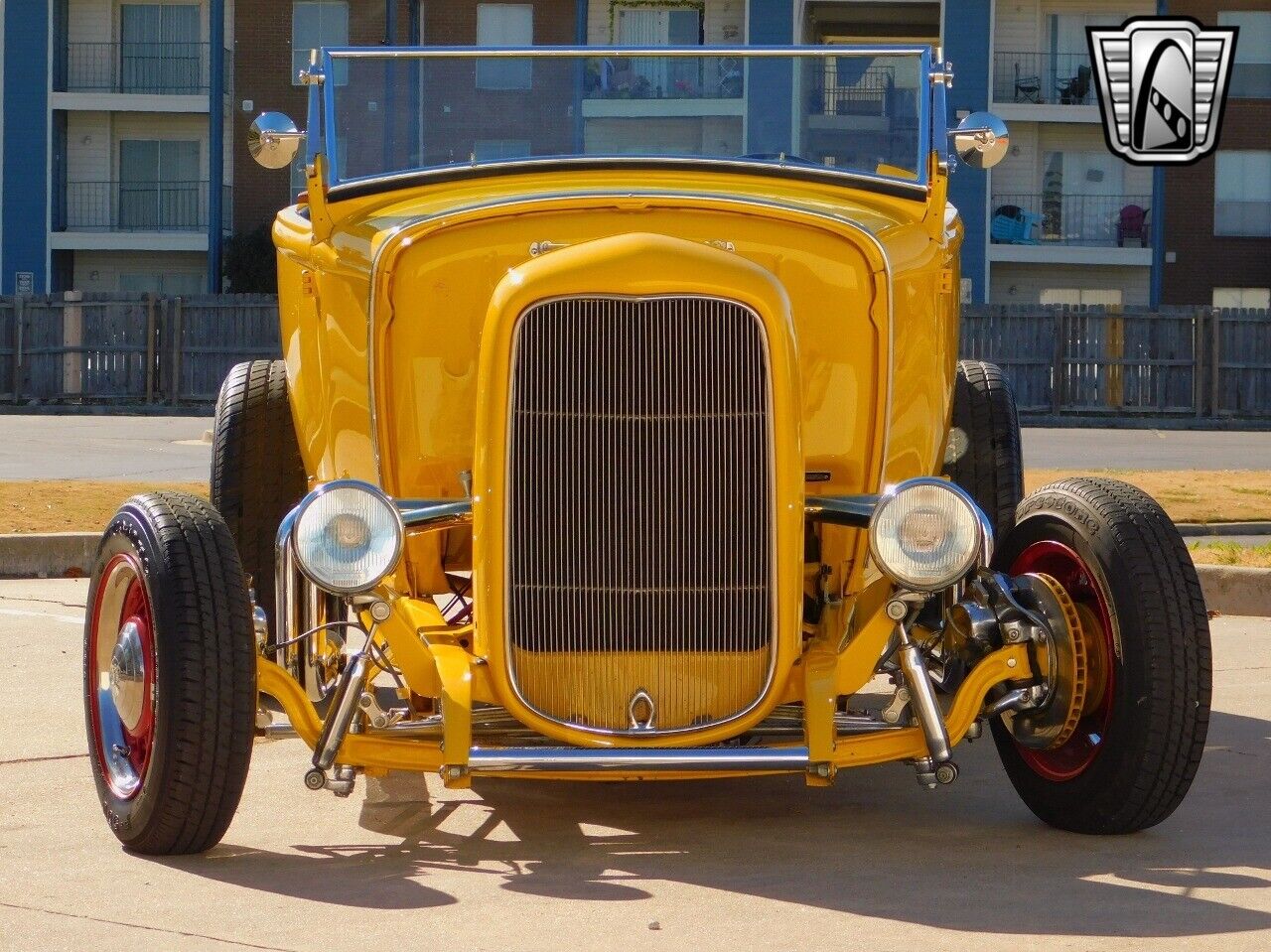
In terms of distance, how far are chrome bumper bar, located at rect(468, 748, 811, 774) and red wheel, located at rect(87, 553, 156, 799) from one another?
0.85 meters

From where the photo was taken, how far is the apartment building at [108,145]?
1516 inches

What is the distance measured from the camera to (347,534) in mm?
4598

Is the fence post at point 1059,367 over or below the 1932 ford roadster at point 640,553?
below

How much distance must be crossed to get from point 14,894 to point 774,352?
2.14 metres

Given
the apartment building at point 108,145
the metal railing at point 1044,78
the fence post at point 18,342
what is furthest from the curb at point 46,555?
the metal railing at point 1044,78

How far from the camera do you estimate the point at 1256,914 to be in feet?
13.8

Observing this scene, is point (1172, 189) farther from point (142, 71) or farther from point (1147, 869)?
point (1147, 869)

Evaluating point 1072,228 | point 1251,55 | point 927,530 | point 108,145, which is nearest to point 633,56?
point 927,530

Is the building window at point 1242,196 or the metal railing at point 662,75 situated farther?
the building window at point 1242,196

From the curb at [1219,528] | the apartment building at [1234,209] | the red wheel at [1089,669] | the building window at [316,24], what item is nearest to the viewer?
the red wheel at [1089,669]

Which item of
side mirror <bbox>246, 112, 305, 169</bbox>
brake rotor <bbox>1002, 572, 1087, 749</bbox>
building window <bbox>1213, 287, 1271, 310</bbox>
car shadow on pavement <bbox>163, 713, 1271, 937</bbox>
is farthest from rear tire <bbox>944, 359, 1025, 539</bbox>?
building window <bbox>1213, 287, 1271, 310</bbox>

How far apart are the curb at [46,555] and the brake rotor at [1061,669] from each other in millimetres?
7076

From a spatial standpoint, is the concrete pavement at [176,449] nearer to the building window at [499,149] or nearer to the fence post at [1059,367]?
the fence post at [1059,367]

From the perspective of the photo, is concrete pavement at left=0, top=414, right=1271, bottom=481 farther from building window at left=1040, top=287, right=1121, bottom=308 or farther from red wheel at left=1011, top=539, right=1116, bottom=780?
building window at left=1040, top=287, right=1121, bottom=308
